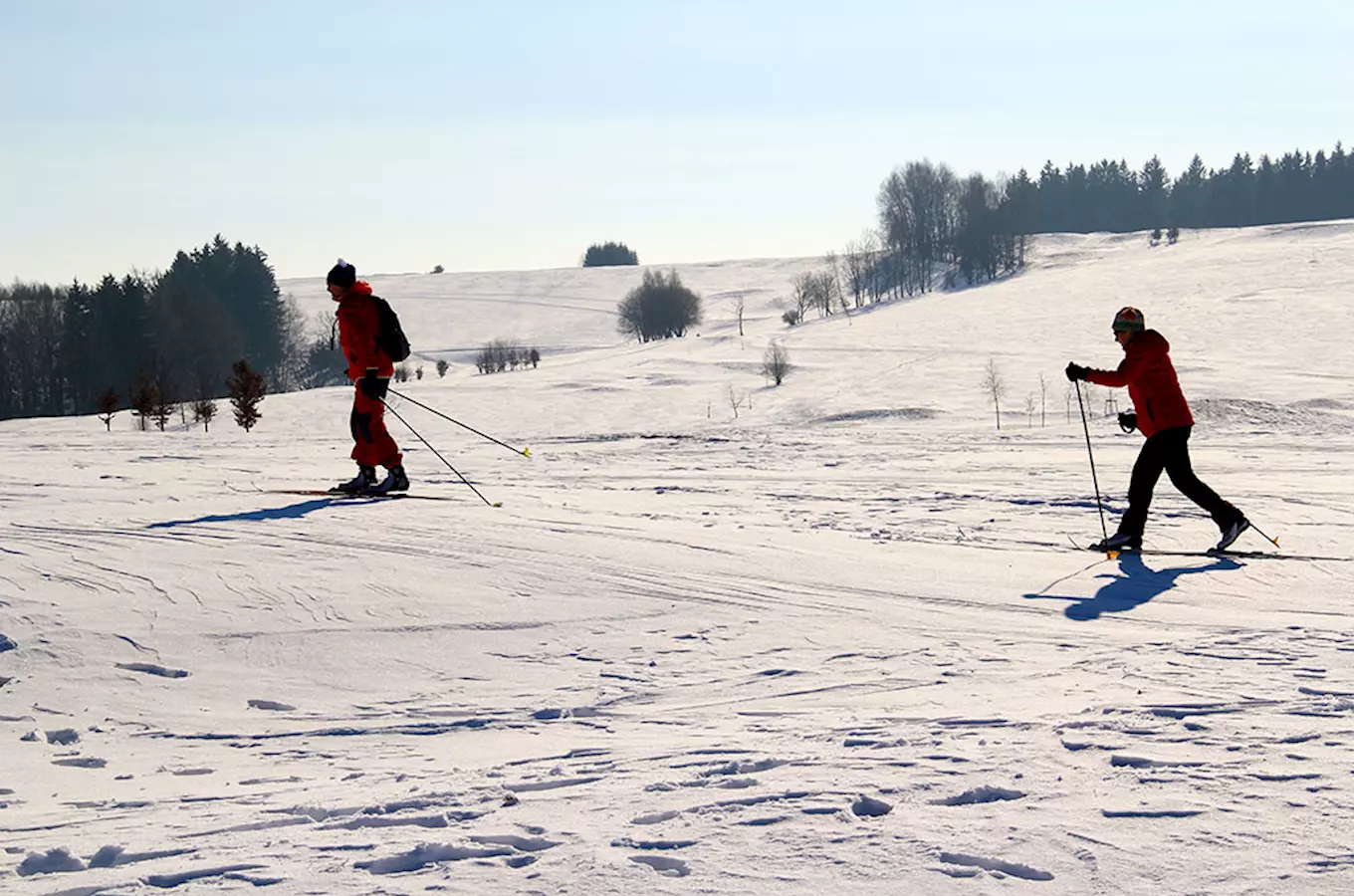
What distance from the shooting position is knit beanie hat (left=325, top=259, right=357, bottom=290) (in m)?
9.88

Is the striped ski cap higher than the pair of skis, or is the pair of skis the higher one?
the striped ski cap

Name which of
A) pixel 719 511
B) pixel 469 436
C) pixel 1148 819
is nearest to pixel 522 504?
pixel 719 511

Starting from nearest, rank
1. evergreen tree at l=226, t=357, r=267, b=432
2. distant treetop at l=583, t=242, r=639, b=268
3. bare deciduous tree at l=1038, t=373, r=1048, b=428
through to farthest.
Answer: bare deciduous tree at l=1038, t=373, r=1048, b=428 → evergreen tree at l=226, t=357, r=267, b=432 → distant treetop at l=583, t=242, r=639, b=268

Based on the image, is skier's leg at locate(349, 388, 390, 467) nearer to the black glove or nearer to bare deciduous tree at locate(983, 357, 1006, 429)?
the black glove

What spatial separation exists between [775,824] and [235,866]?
1.54m

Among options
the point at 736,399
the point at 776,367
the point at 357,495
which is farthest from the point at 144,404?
the point at 357,495

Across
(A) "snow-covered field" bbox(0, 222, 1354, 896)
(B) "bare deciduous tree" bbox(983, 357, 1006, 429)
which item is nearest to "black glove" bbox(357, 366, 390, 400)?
(A) "snow-covered field" bbox(0, 222, 1354, 896)

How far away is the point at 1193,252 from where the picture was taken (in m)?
68.1

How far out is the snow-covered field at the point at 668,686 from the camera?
11.3 feet

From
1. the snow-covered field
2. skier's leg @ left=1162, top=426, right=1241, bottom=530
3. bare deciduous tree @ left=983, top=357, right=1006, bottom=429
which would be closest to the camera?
the snow-covered field

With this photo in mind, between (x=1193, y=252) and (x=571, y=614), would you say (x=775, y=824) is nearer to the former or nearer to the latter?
(x=571, y=614)

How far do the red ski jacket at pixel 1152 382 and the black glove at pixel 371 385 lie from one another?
547 centimetres

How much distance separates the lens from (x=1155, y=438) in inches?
319

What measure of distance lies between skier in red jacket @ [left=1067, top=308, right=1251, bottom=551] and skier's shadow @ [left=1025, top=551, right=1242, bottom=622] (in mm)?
214
